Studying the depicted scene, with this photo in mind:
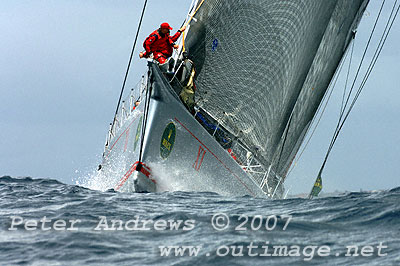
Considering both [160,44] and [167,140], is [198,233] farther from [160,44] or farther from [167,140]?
[160,44]

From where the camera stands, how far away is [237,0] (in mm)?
11398

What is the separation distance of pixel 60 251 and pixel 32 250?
0.80ft

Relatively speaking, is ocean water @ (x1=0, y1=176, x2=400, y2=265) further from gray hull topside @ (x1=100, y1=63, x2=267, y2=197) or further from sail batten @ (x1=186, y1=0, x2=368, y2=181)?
sail batten @ (x1=186, y1=0, x2=368, y2=181)

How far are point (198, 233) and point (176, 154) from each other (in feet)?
16.8

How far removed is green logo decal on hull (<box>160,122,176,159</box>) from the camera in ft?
33.4

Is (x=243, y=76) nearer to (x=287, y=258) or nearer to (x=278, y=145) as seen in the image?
(x=278, y=145)

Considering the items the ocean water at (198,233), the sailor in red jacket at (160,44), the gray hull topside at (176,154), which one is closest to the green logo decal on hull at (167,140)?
the gray hull topside at (176,154)

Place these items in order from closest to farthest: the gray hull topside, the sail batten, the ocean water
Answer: the ocean water → the gray hull topside → the sail batten

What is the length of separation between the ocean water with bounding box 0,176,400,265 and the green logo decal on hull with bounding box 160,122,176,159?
2610 millimetres

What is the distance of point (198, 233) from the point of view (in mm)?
5281

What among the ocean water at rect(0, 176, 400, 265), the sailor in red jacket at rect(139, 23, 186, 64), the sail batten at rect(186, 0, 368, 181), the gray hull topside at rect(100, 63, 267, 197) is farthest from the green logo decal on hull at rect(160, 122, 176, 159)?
the ocean water at rect(0, 176, 400, 265)

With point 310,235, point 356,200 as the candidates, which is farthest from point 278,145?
point 310,235

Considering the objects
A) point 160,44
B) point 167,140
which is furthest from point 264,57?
point 167,140

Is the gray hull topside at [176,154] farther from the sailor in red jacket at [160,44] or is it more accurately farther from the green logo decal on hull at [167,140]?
the sailor in red jacket at [160,44]
